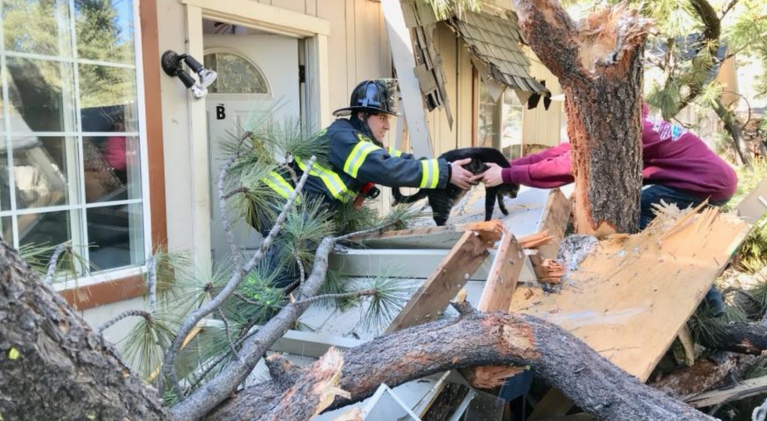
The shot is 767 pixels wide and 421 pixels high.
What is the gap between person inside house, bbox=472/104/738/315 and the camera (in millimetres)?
3092

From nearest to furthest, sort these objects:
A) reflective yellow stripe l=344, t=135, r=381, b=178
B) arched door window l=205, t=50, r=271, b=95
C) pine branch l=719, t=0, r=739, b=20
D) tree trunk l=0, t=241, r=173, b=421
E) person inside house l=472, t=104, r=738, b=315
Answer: tree trunk l=0, t=241, r=173, b=421 → reflective yellow stripe l=344, t=135, r=381, b=178 → person inside house l=472, t=104, r=738, b=315 → arched door window l=205, t=50, r=271, b=95 → pine branch l=719, t=0, r=739, b=20

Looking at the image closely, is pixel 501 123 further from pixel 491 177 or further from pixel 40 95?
pixel 40 95

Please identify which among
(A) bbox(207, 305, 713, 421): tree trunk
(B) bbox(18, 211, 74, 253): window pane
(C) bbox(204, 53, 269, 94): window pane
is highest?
(C) bbox(204, 53, 269, 94): window pane

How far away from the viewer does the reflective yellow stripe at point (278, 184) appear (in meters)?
2.61

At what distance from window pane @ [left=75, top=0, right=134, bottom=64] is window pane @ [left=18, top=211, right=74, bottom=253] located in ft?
2.72

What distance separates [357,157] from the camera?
9.83 feet

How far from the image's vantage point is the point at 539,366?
1.83m

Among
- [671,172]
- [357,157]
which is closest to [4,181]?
[357,157]

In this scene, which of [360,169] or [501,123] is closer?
[360,169]

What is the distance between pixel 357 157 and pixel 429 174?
0.40 metres

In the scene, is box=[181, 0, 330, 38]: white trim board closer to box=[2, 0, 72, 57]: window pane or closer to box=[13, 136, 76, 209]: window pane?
box=[2, 0, 72, 57]: window pane

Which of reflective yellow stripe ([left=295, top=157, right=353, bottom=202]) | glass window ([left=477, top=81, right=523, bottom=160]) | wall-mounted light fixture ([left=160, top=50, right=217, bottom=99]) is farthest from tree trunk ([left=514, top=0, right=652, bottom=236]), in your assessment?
glass window ([left=477, top=81, right=523, bottom=160])

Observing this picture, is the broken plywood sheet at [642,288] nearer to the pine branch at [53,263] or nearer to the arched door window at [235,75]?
the pine branch at [53,263]

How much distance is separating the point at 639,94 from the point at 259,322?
→ 1820mm
